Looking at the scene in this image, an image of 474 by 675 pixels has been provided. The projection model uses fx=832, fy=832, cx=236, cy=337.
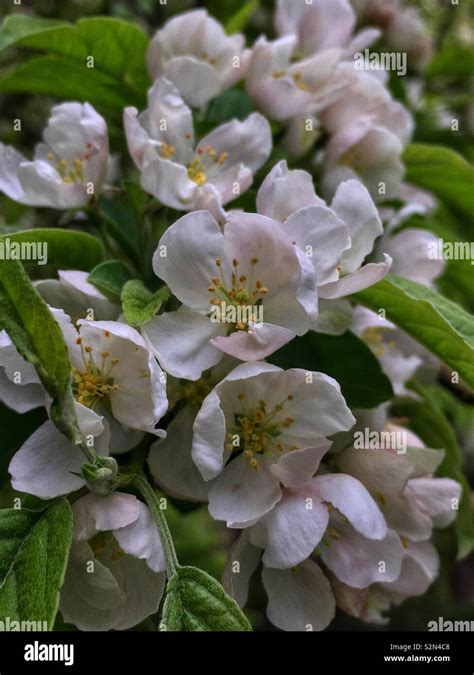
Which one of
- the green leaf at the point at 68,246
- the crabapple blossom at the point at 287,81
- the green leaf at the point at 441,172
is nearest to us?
the green leaf at the point at 68,246

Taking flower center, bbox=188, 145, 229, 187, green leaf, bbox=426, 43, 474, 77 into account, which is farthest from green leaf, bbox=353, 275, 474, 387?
green leaf, bbox=426, 43, 474, 77

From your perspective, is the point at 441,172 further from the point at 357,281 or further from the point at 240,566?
the point at 240,566

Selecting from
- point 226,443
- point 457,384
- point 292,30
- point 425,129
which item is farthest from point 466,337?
point 425,129

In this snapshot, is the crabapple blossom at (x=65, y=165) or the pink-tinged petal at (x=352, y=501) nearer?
the pink-tinged petal at (x=352, y=501)

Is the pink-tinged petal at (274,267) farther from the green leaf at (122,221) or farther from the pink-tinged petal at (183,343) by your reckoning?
the green leaf at (122,221)

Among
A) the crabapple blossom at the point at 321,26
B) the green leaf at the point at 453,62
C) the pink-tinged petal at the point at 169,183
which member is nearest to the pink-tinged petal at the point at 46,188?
the pink-tinged petal at the point at 169,183

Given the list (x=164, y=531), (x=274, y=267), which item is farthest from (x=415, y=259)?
(x=164, y=531)

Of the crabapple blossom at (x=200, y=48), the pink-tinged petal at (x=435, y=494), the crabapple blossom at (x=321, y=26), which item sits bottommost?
the pink-tinged petal at (x=435, y=494)
